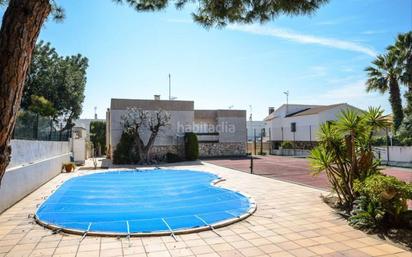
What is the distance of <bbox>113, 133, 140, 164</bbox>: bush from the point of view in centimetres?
2294

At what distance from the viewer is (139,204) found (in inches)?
462

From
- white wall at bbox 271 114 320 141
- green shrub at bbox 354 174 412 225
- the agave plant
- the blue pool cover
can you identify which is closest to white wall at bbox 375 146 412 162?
white wall at bbox 271 114 320 141

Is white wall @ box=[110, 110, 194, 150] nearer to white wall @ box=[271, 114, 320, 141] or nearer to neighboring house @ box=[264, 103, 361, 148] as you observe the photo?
neighboring house @ box=[264, 103, 361, 148]

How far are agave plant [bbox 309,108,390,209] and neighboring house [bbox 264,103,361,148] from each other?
20726 mm

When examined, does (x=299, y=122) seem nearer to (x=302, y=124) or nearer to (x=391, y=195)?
(x=302, y=124)

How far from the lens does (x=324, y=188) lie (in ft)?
38.3

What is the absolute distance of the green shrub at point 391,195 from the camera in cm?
632

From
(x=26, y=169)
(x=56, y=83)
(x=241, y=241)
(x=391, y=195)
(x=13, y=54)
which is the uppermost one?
(x=56, y=83)

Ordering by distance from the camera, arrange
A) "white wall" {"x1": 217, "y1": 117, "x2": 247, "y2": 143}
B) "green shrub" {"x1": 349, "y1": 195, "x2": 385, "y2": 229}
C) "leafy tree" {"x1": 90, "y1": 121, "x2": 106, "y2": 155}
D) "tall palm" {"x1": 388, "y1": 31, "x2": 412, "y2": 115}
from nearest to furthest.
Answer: "green shrub" {"x1": 349, "y1": 195, "x2": 385, "y2": 229} < "tall palm" {"x1": 388, "y1": 31, "x2": 412, "y2": 115} < "white wall" {"x1": 217, "y1": 117, "x2": 247, "y2": 143} < "leafy tree" {"x1": 90, "y1": 121, "x2": 106, "y2": 155}

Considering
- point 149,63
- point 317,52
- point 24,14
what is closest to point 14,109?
point 24,14

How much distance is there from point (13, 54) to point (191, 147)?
23054 mm

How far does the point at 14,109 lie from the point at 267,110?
1863 inches

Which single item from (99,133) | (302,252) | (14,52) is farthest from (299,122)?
(14,52)

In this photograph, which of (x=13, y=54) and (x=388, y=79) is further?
(x=388, y=79)
